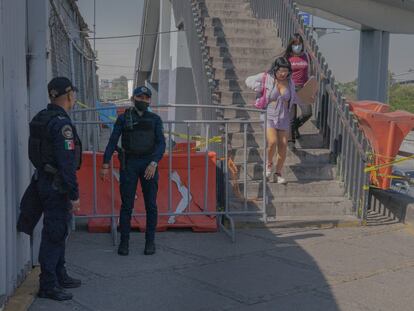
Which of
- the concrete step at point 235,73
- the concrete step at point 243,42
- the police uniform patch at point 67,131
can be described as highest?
the concrete step at point 243,42

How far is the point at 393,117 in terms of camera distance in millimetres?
7375

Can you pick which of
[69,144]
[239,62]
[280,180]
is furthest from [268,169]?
[69,144]

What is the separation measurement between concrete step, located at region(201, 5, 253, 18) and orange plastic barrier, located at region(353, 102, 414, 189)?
4.72 meters

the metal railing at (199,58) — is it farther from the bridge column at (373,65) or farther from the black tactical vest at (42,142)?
the bridge column at (373,65)

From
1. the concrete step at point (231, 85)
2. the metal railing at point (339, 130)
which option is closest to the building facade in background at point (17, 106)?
the metal railing at point (339, 130)

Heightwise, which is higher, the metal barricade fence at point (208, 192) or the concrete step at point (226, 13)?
the concrete step at point (226, 13)

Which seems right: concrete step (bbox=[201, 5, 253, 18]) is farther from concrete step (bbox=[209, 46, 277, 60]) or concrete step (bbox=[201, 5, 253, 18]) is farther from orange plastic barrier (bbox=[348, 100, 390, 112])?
orange plastic barrier (bbox=[348, 100, 390, 112])

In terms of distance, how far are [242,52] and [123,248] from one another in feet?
18.4

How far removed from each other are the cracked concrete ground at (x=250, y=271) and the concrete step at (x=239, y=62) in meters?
3.96

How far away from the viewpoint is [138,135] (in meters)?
5.49

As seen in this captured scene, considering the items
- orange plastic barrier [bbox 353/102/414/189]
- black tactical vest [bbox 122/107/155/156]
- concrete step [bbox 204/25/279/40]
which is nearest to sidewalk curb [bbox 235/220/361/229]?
orange plastic barrier [bbox 353/102/414/189]

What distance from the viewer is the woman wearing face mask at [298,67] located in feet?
26.2

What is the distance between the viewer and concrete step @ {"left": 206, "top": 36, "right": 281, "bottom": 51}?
33.9ft

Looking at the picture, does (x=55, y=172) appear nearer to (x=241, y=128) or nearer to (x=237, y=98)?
(x=241, y=128)
